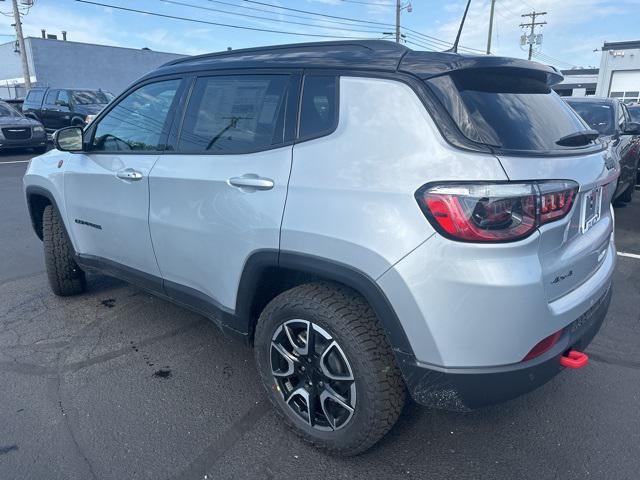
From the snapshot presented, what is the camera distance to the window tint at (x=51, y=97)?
57.2 ft

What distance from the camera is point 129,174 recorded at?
9.89 ft

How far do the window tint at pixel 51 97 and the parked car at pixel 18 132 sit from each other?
11.3ft

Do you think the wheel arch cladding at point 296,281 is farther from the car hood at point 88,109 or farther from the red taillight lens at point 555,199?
the car hood at point 88,109

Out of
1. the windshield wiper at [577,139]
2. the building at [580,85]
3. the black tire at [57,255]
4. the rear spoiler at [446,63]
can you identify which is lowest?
the building at [580,85]

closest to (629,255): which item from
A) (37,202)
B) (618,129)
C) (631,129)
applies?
(631,129)

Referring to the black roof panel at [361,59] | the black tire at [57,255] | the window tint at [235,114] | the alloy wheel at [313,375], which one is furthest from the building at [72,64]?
the alloy wheel at [313,375]

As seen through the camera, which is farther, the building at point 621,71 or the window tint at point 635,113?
the building at point 621,71

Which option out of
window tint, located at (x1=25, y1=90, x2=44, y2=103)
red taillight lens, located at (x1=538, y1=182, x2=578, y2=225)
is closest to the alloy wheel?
red taillight lens, located at (x1=538, y1=182, x2=578, y2=225)

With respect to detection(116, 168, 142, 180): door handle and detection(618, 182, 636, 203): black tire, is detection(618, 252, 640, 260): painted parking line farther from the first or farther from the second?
detection(116, 168, 142, 180): door handle

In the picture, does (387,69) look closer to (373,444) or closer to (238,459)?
(373,444)

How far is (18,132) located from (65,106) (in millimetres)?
3946

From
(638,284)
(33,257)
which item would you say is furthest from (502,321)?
(33,257)

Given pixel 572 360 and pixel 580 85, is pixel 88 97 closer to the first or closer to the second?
pixel 572 360

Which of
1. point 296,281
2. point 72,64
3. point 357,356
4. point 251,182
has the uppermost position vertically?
point 72,64
